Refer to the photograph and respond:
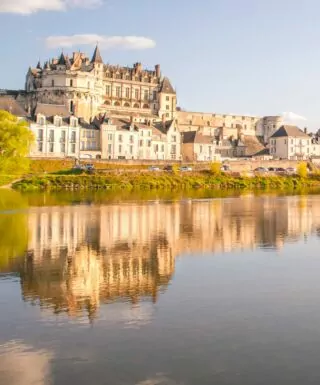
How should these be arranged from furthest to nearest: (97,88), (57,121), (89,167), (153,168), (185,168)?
(97,88), (185,168), (153,168), (57,121), (89,167)

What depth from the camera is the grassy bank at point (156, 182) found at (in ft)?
168

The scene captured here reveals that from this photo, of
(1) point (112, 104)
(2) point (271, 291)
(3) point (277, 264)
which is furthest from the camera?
(1) point (112, 104)

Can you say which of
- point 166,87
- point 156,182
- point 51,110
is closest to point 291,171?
point 166,87

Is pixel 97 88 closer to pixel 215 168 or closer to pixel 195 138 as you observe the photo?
pixel 195 138

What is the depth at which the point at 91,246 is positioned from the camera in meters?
19.0

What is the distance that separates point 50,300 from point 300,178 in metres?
61.9

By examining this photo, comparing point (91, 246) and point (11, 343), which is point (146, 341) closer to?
point (11, 343)

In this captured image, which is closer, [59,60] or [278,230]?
[278,230]

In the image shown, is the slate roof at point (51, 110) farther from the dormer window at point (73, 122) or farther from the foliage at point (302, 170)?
the foliage at point (302, 170)

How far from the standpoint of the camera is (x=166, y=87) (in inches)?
3543

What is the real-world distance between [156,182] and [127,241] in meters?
37.9

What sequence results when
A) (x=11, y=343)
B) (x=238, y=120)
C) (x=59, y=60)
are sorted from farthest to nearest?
(x=238, y=120), (x=59, y=60), (x=11, y=343)

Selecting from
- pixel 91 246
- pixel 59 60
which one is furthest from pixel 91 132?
pixel 91 246

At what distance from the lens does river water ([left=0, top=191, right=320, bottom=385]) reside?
8.63 meters
